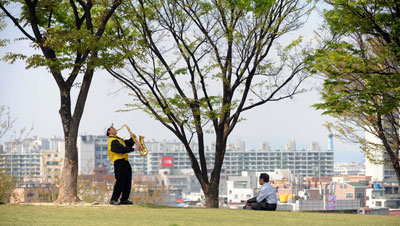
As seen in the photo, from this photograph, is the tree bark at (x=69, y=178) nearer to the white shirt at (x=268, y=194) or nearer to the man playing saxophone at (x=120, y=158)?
the man playing saxophone at (x=120, y=158)

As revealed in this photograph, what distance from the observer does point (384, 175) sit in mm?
171000

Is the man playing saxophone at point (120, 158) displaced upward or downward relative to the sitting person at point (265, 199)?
upward

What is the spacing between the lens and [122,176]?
12.6m

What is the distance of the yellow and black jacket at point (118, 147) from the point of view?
1225cm

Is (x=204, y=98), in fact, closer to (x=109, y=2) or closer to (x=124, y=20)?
(x=124, y=20)

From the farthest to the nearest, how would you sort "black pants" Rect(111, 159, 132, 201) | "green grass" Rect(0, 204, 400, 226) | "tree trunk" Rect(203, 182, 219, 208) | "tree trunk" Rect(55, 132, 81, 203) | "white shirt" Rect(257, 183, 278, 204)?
"tree trunk" Rect(203, 182, 219, 208), "tree trunk" Rect(55, 132, 81, 203), "black pants" Rect(111, 159, 132, 201), "white shirt" Rect(257, 183, 278, 204), "green grass" Rect(0, 204, 400, 226)

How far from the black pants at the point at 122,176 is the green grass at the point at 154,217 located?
58 centimetres

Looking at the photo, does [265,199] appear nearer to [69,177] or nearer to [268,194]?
[268,194]

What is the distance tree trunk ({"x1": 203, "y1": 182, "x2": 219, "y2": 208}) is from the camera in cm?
1983

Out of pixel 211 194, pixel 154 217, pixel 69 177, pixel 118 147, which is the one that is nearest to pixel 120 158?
pixel 118 147

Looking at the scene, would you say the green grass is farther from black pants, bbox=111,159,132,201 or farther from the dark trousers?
the dark trousers

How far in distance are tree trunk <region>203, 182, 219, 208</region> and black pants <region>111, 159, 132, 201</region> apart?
7.15 metres

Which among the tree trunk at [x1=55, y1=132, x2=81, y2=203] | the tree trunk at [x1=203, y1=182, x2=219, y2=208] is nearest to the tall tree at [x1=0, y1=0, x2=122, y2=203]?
the tree trunk at [x1=55, y1=132, x2=81, y2=203]

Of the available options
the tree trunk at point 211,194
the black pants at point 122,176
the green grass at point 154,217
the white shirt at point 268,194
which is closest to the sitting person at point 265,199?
the white shirt at point 268,194
